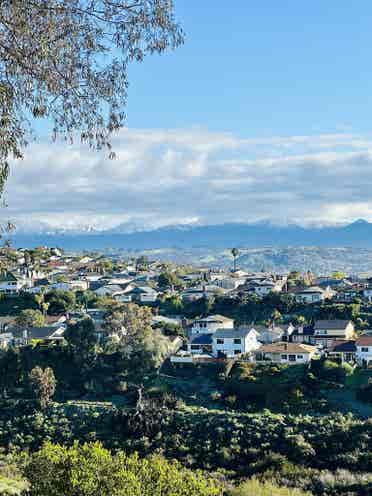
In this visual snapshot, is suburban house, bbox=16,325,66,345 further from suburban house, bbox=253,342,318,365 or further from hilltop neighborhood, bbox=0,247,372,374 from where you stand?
suburban house, bbox=253,342,318,365

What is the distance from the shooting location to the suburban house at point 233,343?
171ft

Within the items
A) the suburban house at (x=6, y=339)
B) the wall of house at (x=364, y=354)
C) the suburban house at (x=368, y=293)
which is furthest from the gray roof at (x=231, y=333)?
the suburban house at (x=368, y=293)

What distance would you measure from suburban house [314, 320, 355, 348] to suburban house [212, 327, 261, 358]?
5.30m

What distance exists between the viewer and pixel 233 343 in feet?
172

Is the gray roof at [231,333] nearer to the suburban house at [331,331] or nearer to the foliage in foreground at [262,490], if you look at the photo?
the suburban house at [331,331]

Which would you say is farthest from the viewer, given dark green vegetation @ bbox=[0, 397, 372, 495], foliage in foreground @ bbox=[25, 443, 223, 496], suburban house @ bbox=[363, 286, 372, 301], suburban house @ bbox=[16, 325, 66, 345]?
suburban house @ bbox=[363, 286, 372, 301]

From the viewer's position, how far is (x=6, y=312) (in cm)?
6931

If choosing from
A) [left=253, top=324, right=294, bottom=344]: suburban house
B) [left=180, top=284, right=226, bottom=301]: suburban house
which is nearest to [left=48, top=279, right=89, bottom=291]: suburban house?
[left=180, top=284, right=226, bottom=301]: suburban house

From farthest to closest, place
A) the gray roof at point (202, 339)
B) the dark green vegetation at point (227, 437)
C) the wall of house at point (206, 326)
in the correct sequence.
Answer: the wall of house at point (206, 326) → the gray roof at point (202, 339) → the dark green vegetation at point (227, 437)

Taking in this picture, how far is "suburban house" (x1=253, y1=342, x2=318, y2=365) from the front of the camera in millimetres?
48844

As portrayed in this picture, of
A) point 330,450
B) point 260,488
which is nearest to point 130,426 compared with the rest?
point 330,450

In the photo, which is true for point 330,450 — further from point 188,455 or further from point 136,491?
point 136,491

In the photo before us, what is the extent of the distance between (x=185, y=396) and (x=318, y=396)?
8268 millimetres

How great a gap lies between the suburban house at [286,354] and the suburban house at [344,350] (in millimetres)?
1410
